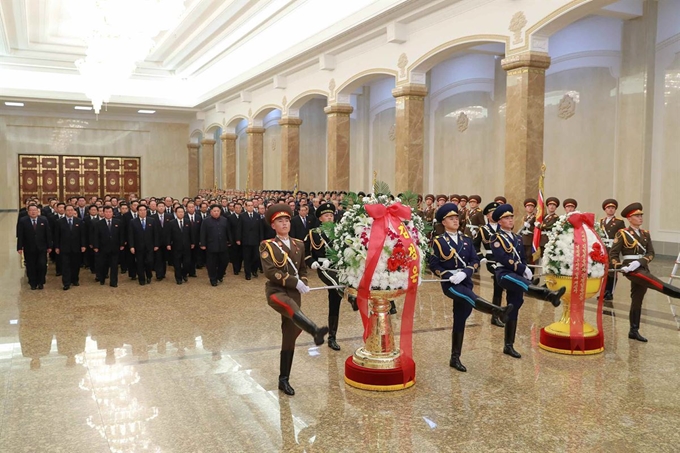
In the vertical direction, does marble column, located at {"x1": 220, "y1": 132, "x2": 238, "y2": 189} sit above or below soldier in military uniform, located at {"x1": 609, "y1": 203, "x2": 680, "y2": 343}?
above

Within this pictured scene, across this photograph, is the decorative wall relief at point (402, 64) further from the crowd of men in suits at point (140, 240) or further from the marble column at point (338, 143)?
the crowd of men in suits at point (140, 240)

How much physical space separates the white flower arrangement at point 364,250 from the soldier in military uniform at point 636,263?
117 inches

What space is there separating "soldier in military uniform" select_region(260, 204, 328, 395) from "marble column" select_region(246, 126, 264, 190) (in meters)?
19.5

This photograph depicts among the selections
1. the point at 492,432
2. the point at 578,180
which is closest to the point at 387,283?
the point at 492,432

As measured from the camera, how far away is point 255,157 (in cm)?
2500

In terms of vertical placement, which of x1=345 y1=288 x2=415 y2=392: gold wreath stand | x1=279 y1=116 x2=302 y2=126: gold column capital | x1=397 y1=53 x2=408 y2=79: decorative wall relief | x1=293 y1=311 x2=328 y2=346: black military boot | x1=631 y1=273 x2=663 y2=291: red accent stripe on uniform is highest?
x1=397 y1=53 x2=408 y2=79: decorative wall relief

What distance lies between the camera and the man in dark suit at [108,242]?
37.0ft

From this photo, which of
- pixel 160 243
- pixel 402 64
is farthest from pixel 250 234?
pixel 402 64

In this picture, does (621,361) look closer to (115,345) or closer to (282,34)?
→ (115,345)

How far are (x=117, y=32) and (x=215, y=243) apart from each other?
9.10m

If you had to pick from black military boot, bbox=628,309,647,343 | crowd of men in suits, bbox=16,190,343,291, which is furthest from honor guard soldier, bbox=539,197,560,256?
crowd of men in suits, bbox=16,190,343,291

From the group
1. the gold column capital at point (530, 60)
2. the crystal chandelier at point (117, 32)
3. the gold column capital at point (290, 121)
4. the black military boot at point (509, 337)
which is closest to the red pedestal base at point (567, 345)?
the black military boot at point (509, 337)

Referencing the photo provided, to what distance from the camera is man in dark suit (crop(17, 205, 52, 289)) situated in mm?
10812

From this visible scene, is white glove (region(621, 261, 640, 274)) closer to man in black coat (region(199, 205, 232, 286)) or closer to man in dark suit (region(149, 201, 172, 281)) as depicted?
man in black coat (region(199, 205, 232, 286))
